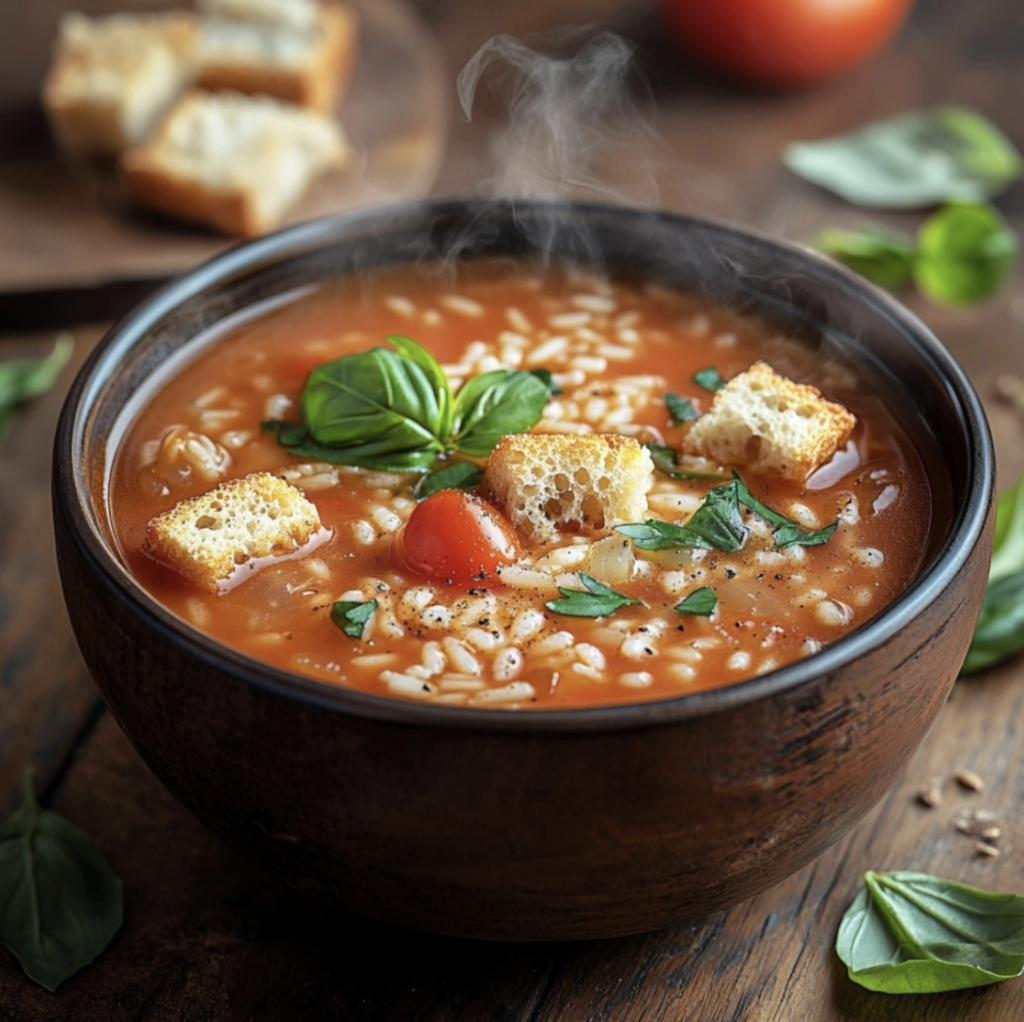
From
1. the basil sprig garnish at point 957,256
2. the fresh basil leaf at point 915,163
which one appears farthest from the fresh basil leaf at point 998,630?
the fresh basil leaf at point 915,163

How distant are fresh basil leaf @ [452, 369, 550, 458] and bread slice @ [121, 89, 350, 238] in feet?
6.37

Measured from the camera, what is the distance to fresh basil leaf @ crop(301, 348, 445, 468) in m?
2.68

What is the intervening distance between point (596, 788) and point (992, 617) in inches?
58.4

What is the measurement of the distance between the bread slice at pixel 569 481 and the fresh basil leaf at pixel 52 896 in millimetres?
1018

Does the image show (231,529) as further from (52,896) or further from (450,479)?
(52,896)

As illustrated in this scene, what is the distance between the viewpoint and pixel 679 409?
2.86m

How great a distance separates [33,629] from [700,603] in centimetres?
172

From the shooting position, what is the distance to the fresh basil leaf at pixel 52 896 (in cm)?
249

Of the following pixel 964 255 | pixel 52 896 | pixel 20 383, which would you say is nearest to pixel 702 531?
pixel 52 896

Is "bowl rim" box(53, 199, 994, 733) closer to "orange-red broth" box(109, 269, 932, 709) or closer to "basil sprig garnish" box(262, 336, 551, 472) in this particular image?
"orange-red broth" box(109, 269, 932, 709)

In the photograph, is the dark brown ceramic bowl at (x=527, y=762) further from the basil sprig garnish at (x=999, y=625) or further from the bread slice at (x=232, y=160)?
the bread slice at (x=232, y=160)

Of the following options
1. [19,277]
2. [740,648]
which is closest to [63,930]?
[740,648]

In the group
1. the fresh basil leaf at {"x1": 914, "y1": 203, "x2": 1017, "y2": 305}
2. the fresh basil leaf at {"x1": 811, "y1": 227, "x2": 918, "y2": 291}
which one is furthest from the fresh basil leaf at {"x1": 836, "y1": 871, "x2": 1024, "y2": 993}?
the fresh basil leaf at {"x1": 811, "y1": 227, "x2": 918, "y2": 291}

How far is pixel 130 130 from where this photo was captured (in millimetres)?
4883
